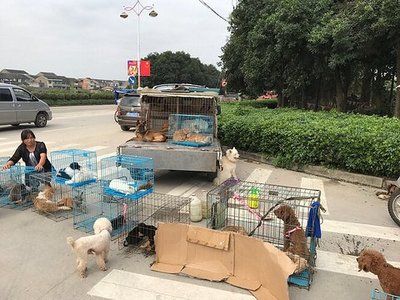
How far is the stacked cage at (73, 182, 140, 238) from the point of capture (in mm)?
5043

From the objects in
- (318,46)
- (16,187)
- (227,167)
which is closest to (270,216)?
(227,167)

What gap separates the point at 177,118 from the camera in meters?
8.59

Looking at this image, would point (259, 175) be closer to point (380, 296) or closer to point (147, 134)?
point (147, 134)

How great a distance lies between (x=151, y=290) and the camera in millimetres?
3656

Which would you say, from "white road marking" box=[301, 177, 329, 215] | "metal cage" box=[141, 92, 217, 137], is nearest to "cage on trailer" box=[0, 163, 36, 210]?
"metal cage" box=[141, 92, 217, 137]

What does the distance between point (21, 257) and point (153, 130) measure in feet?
16.2

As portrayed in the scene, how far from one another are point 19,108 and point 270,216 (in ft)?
46.6

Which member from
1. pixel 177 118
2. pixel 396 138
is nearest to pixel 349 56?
pixel 396 138

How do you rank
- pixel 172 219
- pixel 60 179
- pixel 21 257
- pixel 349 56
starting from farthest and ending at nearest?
pixel 349 56
pixel 60 179
pixel 172 219
pixel 21 257

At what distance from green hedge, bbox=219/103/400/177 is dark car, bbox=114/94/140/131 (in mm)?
6483

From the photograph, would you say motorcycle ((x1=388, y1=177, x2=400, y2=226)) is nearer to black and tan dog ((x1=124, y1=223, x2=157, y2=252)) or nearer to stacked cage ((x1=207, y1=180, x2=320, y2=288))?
stacked cage ((x1=207, y1=180, x2=320, y2=288))

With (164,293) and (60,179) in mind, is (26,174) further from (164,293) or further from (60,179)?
(164,293)

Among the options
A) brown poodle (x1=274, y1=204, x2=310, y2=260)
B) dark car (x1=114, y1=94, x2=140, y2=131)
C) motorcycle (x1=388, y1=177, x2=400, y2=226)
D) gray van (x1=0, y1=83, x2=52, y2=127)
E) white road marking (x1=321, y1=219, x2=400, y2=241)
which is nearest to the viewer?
brown poodle (x1=274, y1=204, x2=310, y2=260)

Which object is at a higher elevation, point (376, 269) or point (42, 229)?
point (376, 269)
